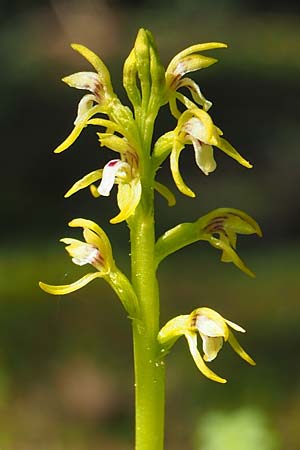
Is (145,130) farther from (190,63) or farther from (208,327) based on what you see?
(208,327)

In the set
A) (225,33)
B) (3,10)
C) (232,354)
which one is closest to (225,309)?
(232,354)

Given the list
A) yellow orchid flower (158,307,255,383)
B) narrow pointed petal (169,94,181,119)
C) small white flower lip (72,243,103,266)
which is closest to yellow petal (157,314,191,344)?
yellow orchid flower (158,307,255,383)

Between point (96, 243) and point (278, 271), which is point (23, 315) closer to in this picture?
point (278, 271)

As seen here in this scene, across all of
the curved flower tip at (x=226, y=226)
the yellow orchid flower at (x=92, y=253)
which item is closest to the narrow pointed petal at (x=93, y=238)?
the yellow orchid flower at (x=92, y=253)

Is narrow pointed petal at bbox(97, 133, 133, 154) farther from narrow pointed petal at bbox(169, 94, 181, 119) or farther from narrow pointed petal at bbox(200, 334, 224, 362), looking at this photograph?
narrow pointed petal at bbox(200, 334, 224, 362)

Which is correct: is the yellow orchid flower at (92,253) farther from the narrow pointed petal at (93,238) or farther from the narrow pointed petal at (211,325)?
the narrow pointed petal at (211,325)
